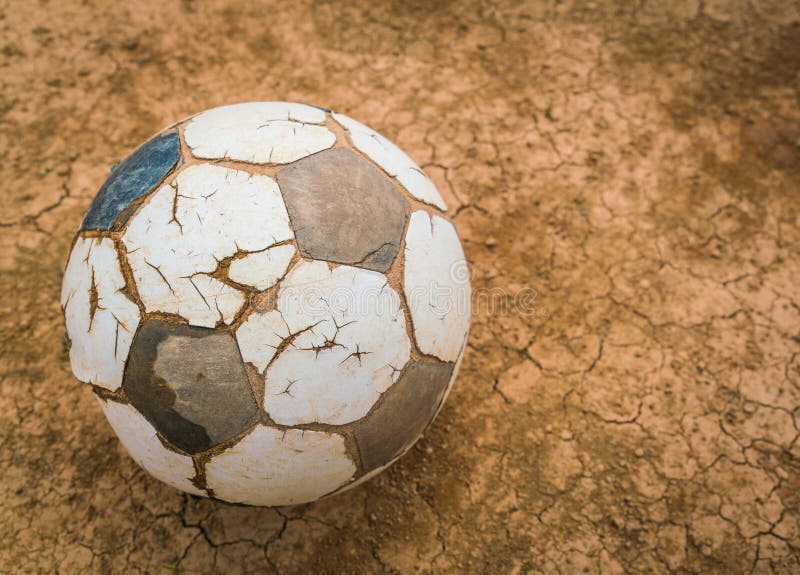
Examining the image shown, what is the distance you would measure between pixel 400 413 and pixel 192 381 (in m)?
0.55

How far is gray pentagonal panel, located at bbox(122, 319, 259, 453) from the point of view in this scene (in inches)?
51.6

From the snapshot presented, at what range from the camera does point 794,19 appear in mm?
3070

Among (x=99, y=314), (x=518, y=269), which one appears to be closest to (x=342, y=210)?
(x=99, y=314)

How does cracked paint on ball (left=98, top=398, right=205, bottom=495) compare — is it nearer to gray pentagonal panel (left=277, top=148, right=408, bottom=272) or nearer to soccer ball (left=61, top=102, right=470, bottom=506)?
soccer ball (left=61, top=102, right=470, bottom=506)

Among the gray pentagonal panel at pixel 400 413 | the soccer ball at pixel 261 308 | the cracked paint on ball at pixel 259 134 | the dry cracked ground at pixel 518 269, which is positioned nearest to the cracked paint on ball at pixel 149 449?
the soccer ball at pixel 261 308

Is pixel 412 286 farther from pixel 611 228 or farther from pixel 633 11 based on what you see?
pixel 633 11

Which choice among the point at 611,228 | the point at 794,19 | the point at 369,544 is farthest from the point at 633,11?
the point at 369,544

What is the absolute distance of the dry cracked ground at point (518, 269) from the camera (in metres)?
2.05

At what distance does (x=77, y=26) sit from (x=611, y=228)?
3012 mm

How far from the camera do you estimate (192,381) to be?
1320mm

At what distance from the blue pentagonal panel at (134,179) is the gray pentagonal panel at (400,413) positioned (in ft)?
2.84

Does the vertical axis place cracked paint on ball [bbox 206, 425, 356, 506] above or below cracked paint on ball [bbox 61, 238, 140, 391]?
below

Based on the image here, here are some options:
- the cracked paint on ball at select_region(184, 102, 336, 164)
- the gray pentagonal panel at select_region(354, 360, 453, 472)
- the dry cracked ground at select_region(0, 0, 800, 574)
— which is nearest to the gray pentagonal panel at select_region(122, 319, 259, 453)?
the gray pentagonal panel at select_region(354, 360, 453, 472)

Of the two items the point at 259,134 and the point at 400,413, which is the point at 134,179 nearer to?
the point at 259,134
